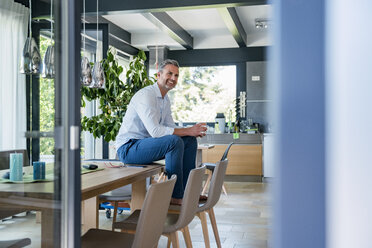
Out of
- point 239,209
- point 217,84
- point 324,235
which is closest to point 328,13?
point 324,235

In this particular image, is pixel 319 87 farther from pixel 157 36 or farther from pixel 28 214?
pixel 157 36

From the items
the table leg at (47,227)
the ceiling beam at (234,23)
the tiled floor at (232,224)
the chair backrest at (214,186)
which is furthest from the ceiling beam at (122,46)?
the table leg at (47,227)

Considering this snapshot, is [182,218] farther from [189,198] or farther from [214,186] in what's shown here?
[214,186]

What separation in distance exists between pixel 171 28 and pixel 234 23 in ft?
4.11

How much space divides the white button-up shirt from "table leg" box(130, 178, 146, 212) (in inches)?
13.0

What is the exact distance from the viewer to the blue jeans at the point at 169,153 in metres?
3.33

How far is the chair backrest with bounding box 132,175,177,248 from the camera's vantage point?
2.05 meters

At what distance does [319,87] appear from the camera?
123cm

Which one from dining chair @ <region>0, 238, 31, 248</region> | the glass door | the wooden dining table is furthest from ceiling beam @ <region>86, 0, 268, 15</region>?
dining chair @ <region>0, 238, 31, 248</region>

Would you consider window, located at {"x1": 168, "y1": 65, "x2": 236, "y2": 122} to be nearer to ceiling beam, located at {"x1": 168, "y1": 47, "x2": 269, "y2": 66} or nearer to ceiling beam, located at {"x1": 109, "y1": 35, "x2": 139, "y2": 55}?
ceiling beam, located at {"x1": 168, "y1": 47, "x2": 269, "y2": 66}

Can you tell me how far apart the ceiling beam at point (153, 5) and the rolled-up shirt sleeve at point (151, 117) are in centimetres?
266

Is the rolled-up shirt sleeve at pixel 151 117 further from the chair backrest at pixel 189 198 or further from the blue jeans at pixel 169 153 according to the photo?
the chair backrest at pixel 189 198

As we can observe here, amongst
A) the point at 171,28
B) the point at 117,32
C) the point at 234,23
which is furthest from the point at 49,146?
the point at 117,32

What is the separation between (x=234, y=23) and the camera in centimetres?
789
